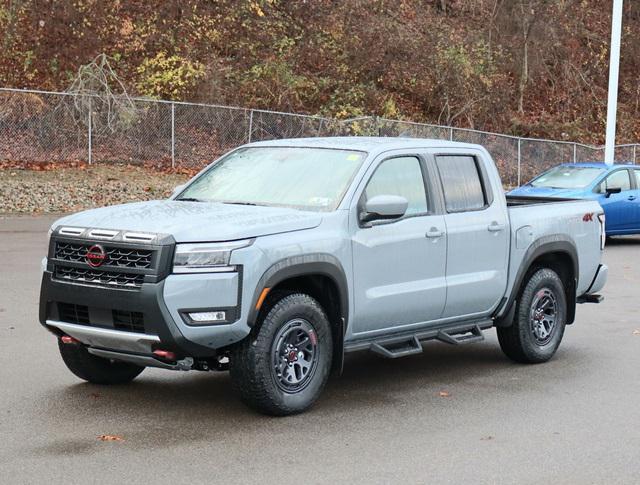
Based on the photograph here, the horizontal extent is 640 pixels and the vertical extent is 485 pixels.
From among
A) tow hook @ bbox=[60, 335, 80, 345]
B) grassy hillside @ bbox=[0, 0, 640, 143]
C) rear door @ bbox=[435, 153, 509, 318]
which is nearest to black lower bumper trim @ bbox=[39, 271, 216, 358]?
tow hook @ bbox=[60, 335, 80, 345]

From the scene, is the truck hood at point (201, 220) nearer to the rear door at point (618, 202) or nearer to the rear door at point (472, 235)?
the rear door at point (472, 235)

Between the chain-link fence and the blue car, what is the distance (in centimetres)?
1107

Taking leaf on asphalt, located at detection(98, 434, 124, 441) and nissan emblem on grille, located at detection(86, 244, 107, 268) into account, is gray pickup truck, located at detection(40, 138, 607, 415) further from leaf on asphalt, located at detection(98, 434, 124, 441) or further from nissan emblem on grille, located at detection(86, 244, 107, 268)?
leaf on asphalt, located at detection(98, 434, 124, 441)

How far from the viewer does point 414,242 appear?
8422 millimetres

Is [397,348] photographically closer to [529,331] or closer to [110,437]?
[529,331]

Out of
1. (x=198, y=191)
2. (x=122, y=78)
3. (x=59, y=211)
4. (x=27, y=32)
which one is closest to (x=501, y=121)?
(x=122, y=78)

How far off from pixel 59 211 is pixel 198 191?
15.9 m

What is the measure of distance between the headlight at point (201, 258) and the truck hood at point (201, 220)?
0.17 ft

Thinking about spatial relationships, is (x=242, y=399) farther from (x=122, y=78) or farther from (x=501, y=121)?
(x=501, y=121)

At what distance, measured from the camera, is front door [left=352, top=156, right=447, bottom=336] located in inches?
317

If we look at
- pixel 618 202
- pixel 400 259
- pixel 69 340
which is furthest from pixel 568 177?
pixel 69 340

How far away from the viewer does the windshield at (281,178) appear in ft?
26.9

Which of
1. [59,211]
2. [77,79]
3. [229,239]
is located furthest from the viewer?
[77,79]

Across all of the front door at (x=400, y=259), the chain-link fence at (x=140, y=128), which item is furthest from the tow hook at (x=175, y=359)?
the chain-link fence at (x=140, y=128)
